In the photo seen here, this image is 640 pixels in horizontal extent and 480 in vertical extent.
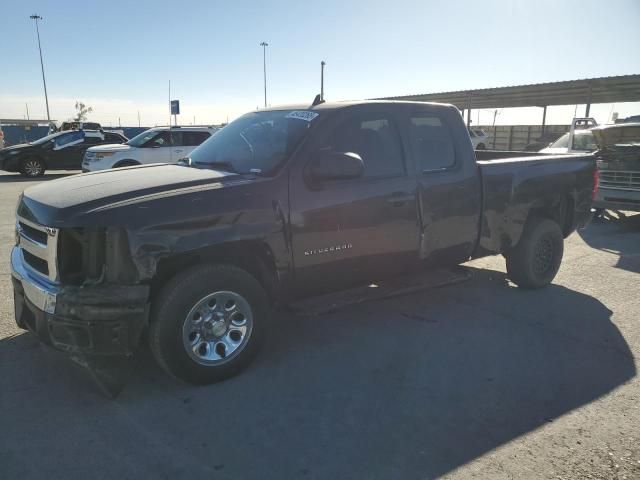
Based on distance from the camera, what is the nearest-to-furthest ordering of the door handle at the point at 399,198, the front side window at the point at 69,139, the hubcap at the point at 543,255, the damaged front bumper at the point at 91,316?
the damaged front bumper at the point at 91,316 → the door handle at the point at 399,198 → the hubcap at the point at 543,255 → the front side window at the point at 69,139

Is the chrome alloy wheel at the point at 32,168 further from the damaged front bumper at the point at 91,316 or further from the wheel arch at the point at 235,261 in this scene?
the wheel arch at the point at 235,261

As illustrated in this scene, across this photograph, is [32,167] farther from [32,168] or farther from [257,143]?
[257,143]

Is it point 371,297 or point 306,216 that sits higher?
point 306,216

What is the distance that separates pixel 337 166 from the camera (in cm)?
370

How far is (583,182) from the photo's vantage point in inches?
238

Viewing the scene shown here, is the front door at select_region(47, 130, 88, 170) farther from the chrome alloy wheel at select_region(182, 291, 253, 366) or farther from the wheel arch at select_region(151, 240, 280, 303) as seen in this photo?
the chrome alloy wheel at select_region(182, 291, 253, 366)

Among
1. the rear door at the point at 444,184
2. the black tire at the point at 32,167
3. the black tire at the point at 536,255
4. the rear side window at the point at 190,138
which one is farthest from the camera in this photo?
the black tire at the point at 32,167

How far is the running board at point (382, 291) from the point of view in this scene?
13.0 ft

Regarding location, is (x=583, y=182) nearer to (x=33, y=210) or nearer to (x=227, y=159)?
(x=227, y=159)

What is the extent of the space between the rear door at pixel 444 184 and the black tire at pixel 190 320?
5.62 ft

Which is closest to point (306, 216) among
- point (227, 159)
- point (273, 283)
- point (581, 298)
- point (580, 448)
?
point (273, 283)

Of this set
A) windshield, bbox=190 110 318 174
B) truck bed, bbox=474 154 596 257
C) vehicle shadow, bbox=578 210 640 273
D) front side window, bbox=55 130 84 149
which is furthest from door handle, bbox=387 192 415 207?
front side window, bbox=55 130 84 149

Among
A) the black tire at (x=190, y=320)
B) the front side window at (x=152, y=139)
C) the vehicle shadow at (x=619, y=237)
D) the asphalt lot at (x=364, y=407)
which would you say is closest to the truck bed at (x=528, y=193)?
the asphalt lot at (x=364, y=407)

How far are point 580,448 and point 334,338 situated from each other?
206 cm
